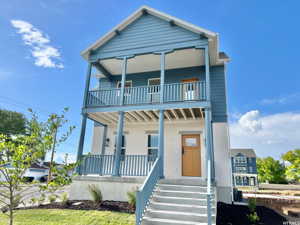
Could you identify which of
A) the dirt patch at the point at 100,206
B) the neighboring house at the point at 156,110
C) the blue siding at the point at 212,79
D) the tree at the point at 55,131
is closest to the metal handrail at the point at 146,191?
the neighboring house at the point at 156,110

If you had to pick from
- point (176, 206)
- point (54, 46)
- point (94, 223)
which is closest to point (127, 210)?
point (94, 223)

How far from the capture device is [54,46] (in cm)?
1507

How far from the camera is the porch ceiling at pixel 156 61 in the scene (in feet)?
29.3

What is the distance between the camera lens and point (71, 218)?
5.39m

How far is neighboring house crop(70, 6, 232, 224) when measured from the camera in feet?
24.9

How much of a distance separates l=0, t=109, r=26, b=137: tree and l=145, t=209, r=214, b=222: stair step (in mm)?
31806

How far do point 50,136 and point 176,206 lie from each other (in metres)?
3.88

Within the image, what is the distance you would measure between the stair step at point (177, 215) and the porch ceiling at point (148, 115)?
4.49m

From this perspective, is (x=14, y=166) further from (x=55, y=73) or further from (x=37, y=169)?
(x=37, y=169)

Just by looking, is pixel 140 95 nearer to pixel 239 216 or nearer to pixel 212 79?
pixel 212 79

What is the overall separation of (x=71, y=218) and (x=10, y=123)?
1266 inches

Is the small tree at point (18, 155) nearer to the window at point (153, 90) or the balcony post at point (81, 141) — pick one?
the balcony post at point (81, 141)

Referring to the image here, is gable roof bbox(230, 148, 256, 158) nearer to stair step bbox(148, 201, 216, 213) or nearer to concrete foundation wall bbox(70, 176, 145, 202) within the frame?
concrete foundation wall bbox(70, 176, 145, 202)

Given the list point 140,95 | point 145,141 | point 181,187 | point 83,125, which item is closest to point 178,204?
point 181,187
